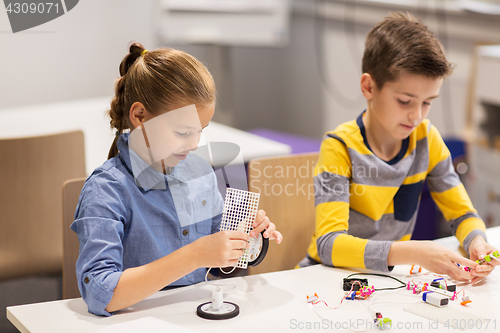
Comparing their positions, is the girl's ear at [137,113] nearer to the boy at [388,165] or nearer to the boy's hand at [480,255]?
the boy at [388,165]

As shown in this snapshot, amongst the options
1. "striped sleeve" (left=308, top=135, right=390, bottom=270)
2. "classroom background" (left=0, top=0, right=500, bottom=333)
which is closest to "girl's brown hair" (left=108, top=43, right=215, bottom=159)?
"striped sleeve" (left=308, top=135, right=390, bottom=270)

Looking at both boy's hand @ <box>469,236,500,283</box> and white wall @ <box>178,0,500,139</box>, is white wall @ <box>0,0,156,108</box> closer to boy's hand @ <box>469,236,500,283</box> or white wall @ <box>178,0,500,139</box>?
white wall @ <box>178,0,500,139</box>

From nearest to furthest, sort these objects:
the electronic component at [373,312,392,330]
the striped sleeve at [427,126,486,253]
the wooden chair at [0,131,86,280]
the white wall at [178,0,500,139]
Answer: the electronic component at [373,312,392,330] → the striped sleeve at [427,126,486,253] → the wooden chair at [0,131,86,280] → the white wall at [178,0,500,139]

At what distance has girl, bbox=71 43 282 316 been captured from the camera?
84cm

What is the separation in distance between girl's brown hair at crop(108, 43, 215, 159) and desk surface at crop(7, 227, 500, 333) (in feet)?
1.07

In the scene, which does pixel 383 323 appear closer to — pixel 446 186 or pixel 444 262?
pixel 444 262

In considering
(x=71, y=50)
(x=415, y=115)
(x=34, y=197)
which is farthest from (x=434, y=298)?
(x=71, y=50)

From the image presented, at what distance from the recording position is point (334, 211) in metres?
1.12

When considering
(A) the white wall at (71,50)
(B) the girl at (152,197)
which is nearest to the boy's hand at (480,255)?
(B) the girl at (152,197)

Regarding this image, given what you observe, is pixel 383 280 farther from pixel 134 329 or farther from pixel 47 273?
pixel 47 273

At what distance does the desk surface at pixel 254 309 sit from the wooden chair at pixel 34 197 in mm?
644

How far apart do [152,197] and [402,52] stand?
0.62 metres

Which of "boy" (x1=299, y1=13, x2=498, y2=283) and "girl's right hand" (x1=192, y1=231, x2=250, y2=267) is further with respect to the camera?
"boy" (x1=299, y1=13, x2=498, y2=283)

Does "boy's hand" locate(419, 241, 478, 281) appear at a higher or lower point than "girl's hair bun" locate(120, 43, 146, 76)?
lower
